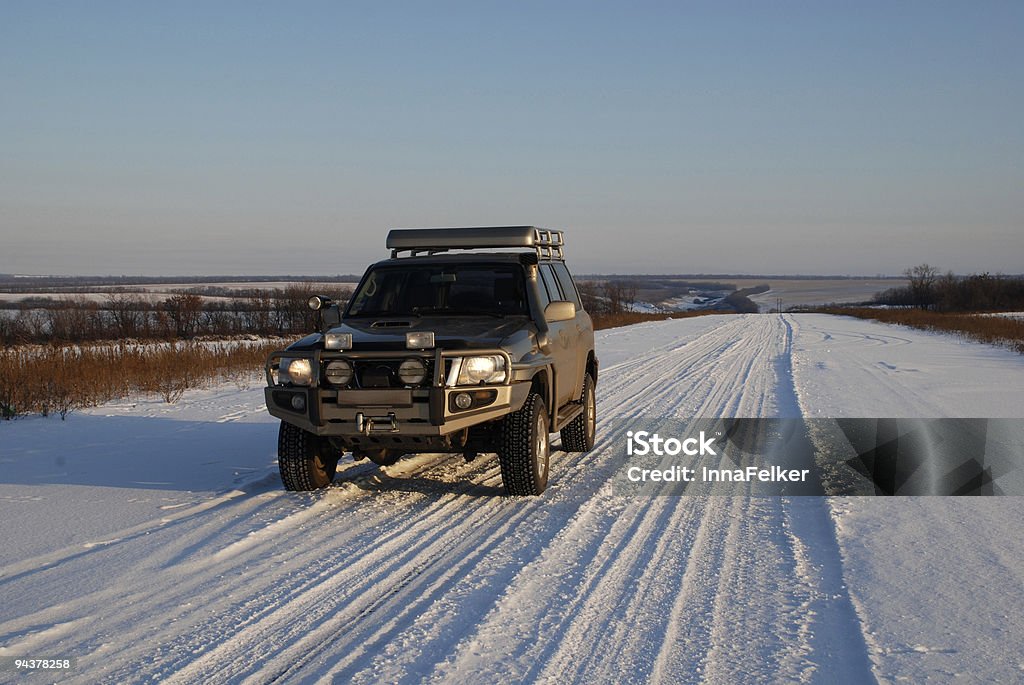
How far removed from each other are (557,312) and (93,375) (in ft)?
32.7

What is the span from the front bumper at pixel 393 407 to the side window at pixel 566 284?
339cm

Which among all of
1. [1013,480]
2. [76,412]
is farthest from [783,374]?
[76,412]

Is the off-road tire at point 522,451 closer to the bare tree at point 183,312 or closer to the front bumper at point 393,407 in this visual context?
the front bumper at point 393,407

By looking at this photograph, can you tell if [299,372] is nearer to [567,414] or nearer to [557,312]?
[557,312]

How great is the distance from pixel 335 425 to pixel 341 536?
0.99 m

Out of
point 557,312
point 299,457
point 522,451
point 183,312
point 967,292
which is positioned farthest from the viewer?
point 967,292

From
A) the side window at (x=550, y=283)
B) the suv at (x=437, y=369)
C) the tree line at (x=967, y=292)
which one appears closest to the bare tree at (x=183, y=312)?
the side window at (x=550, y=283)

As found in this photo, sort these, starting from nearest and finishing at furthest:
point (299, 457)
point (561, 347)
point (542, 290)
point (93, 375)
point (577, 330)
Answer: point (299, 457), point (561, 347), point (542, 290), point (577, 330), point (93, 375)

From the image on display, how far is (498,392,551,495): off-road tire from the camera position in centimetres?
737

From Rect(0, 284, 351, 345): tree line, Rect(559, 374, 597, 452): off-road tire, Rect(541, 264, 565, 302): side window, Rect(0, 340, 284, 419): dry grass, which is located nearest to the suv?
Rect(541, 264, 565, 302): side window

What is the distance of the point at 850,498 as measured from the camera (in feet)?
24.8

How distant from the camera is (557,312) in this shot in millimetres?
8102

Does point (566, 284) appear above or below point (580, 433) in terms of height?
above

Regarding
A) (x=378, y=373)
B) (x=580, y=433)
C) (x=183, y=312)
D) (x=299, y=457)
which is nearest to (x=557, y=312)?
(x=378, y=373)
